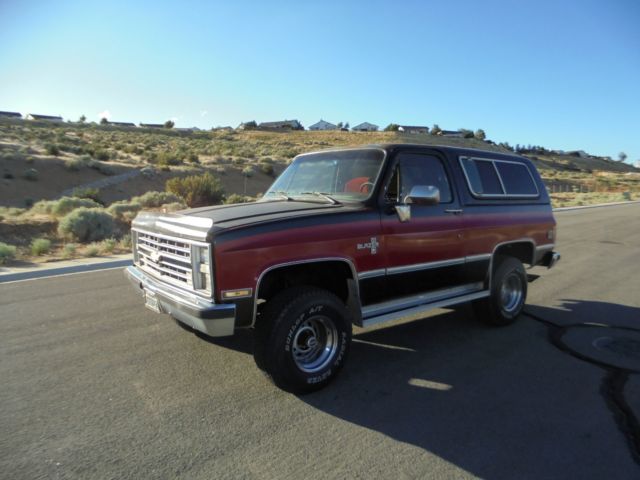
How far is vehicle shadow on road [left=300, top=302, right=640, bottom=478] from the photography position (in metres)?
3.14

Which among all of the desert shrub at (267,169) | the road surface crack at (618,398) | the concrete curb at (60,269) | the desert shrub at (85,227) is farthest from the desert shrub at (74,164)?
the road surface crack at (618,398)

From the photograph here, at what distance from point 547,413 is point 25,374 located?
4.45 meters

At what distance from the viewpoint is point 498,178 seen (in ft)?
19.2

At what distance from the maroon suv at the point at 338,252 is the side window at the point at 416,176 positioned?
0.04 feet

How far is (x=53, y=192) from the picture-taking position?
26422 mm

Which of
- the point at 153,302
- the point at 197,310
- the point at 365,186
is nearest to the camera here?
the point at 197,310

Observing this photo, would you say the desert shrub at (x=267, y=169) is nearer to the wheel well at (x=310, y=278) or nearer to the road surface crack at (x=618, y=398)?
the road surface crack at (x=618, y=398)

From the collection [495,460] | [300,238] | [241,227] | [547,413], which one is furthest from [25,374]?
[547,413]

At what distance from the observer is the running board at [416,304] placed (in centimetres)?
429

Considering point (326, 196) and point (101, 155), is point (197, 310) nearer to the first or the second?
point (326, 196)

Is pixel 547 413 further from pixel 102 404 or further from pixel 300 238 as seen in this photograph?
pixel 102 404

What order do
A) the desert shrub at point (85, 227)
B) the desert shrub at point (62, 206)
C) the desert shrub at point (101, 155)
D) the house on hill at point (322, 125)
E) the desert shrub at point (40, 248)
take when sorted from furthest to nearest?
1. the house on hill at point (322, 125)
2. the desert shrub at point (101, 155)
3. the desert shrub at point (62, 206)
4. the desert shrub at point (85, 227)
5. the desert shrub at point (40, 248)

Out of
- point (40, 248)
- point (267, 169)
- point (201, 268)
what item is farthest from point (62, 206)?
point (267, 169)

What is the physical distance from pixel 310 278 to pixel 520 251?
333 cm
